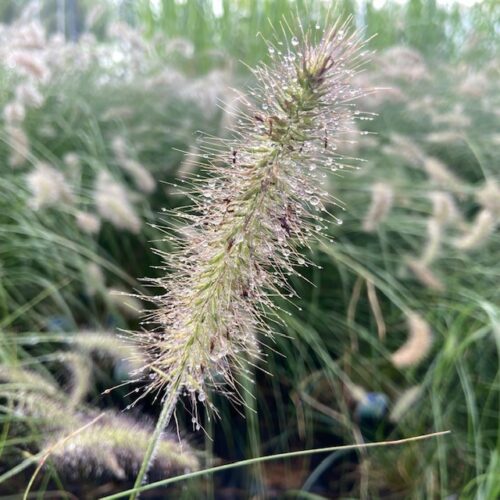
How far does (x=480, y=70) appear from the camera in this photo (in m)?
4.27

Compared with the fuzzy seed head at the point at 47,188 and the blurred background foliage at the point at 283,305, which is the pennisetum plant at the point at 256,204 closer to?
the blurred background foliage at the point at 283,305

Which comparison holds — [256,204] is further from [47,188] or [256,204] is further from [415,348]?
[47,188]

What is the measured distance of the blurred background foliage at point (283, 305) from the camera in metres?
1.50

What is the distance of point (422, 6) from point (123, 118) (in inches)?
115

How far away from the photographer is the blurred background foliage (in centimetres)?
150

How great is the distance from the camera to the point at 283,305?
86.2 inches

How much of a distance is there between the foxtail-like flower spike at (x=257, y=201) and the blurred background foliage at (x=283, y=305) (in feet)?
1.13

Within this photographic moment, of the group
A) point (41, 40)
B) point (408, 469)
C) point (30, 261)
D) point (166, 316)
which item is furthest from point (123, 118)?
point (166, 316)

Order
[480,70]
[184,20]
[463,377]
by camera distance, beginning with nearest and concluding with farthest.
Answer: [463,377] → [480,70] → [184,20]

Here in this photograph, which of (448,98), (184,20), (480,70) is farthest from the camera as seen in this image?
(184,20)

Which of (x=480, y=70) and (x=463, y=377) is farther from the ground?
(x=480, y=70)

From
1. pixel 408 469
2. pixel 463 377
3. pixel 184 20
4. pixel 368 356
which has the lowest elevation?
pixel 408 469

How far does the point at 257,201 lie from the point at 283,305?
149 centimetres

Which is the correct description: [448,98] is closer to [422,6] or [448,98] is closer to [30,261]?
[422,6]
